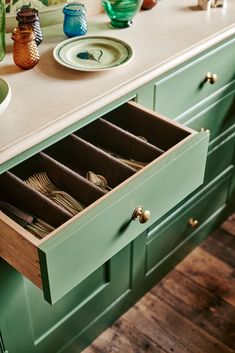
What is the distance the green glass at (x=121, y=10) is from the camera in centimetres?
148

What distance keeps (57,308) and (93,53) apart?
0.69m

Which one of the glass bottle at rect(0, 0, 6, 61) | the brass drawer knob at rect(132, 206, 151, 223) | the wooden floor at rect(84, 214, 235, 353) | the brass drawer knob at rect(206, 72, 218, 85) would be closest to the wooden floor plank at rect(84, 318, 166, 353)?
the wooden floor at rect(84, 214, 235, 353)

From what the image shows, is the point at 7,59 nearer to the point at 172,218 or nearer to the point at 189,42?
the point at 189,42

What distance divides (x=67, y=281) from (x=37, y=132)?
1.04ft

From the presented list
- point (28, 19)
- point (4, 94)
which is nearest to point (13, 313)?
point (4, 94)

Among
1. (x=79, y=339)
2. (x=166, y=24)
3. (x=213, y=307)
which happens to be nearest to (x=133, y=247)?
(x=79, y=339)

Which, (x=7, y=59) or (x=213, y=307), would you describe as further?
(x=213, y=307)

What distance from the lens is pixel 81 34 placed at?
1440 mm

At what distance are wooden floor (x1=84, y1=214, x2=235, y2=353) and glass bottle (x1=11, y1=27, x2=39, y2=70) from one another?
36.5 inches

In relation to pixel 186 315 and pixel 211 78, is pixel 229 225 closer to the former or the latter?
pixel 186 315

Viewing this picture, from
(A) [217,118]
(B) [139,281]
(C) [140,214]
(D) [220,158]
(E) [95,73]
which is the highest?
(E) [95,73]

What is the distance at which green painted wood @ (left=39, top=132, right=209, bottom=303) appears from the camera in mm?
941

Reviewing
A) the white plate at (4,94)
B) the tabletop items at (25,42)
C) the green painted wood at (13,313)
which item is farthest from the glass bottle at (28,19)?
the green painted wood at (13,313)

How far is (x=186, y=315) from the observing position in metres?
1.76
